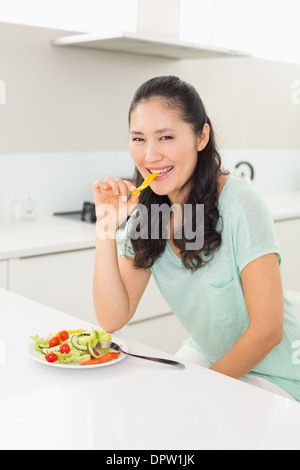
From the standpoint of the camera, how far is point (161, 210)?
5.19 feet

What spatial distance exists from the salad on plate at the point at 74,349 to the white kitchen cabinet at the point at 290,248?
7.06 feet

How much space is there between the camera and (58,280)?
2.37m

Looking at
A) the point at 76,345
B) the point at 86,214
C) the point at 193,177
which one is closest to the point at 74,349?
the point at 76,345

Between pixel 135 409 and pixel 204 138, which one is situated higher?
pixel 204 138

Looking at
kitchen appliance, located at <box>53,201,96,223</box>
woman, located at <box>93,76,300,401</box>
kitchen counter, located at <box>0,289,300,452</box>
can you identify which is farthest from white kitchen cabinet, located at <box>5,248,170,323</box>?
kitchen counter, located at <box>0,289,300,452</box>

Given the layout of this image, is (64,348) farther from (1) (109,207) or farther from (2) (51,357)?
(1) (109,207)

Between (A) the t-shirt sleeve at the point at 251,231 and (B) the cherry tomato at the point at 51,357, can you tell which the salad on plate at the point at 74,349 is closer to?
(B) the cherry tomato at the point at 51,357

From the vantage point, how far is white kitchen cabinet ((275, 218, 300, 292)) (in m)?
3.25

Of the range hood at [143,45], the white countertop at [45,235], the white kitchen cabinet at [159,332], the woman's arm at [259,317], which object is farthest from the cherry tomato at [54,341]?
the range hood at [143,45]

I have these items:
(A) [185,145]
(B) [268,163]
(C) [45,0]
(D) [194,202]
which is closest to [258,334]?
(D) [194,202]

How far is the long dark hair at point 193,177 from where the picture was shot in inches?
55.7

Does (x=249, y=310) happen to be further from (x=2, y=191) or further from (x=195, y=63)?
(x=195, y=63)

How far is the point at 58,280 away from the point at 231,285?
110 centimetres

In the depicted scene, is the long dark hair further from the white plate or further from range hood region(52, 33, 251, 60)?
range hood region(52, 33, 251, 60)
